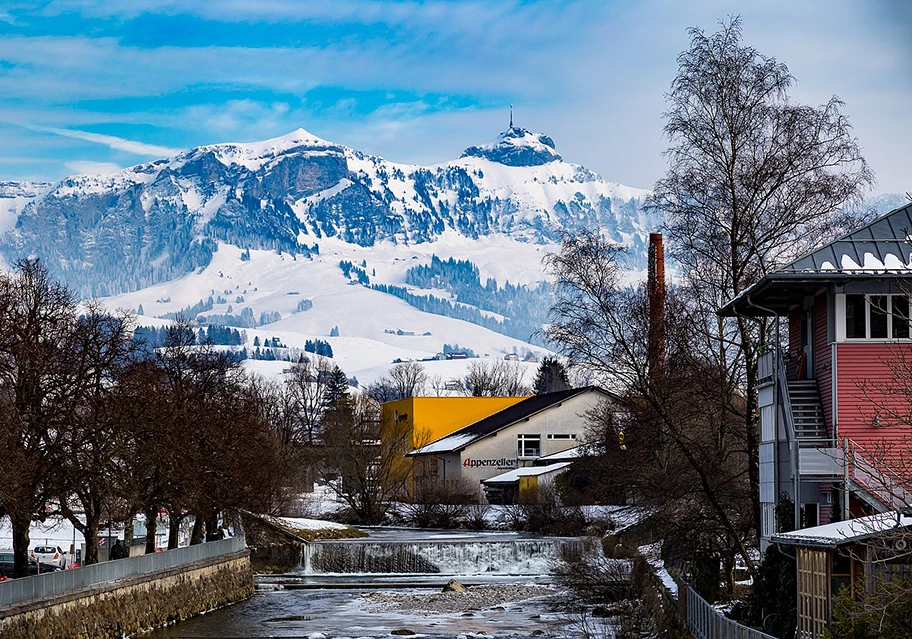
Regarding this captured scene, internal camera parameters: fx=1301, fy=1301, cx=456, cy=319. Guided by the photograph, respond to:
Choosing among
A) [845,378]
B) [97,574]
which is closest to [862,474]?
[845,378]

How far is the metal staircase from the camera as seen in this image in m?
28.4

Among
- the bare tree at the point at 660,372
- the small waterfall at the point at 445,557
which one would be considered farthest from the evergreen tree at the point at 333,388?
the bare tree at the point at 660,372

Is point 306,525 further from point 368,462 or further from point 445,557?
point 445,557

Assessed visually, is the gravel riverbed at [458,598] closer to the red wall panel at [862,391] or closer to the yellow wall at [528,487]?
the yellow wall at [528,487]

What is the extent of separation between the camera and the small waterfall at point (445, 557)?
68625 millimetres

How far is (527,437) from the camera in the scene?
101062 mm

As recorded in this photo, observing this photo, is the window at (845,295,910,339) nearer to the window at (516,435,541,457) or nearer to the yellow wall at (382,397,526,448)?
the window at (516,435,541,457)

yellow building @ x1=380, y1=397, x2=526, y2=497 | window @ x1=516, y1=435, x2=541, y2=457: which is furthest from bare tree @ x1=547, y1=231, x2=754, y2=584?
yellow building @ x1=380, y1=397, x2=526, y2=497

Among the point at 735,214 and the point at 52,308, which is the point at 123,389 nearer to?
the point at 52,308

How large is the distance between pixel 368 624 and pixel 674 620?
1480 centimetres

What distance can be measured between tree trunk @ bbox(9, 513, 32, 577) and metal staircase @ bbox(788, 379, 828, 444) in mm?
19010

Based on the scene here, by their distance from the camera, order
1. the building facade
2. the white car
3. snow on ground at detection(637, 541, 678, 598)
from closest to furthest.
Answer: snow on ground at detection(637, 541, 678, 598) < the white car < the building facade

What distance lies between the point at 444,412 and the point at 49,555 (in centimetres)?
6579

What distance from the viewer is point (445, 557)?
69500mm
